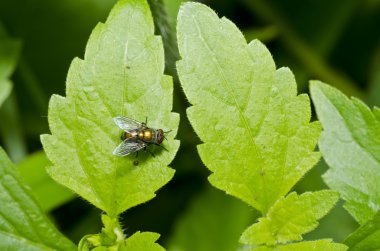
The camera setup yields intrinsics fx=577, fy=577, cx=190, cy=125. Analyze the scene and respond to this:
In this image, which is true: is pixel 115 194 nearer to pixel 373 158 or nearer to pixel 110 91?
pixel 110 91

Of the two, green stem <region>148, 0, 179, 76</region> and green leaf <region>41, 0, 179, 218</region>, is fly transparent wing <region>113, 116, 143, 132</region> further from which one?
green stem <region>148, 0, 179, 76</region>

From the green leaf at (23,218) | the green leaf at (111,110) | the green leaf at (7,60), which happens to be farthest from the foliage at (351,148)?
the green leaf at (7,60)

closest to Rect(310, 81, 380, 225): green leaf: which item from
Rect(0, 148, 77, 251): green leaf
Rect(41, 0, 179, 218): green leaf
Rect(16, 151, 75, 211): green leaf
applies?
Rect(41, 0, 179, 218): green leaf

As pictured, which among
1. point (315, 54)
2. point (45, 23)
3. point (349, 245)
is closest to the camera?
point (349, 245)

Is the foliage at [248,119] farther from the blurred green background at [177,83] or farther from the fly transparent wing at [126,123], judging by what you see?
the blurred green background at [177,83]

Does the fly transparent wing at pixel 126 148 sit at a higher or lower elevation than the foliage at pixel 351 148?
lower

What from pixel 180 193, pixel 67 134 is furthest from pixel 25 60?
pixel 67 134

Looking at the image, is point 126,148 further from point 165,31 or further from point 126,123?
point 165,31
